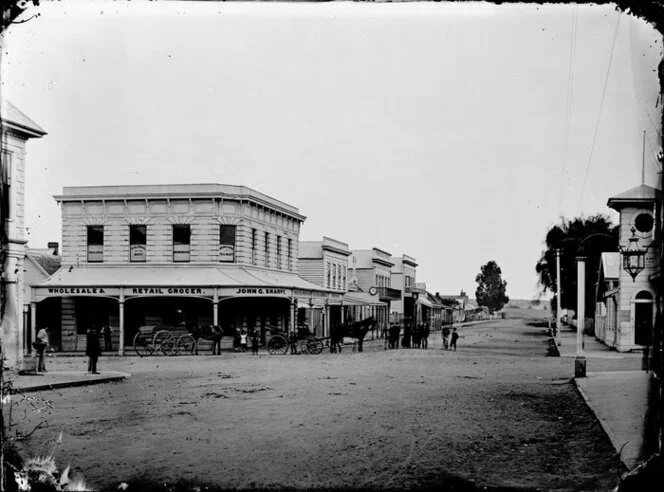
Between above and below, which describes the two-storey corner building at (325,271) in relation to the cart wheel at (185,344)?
above

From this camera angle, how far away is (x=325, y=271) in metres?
43.9

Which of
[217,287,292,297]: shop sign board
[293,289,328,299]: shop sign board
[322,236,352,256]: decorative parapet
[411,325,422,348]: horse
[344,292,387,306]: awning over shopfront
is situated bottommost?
[411,325,422,348]: horse

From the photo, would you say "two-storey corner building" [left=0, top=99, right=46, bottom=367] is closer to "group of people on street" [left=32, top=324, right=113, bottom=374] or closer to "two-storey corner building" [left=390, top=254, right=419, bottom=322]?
"group of people on street" [left=32, top=324, right=113, bottom=374]

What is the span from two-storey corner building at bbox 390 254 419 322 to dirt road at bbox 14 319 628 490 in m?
42.3

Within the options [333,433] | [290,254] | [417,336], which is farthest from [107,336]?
[333,433]

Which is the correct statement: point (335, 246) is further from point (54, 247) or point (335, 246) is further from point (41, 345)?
point (41, 345)

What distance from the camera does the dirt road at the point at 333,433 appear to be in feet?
21.6

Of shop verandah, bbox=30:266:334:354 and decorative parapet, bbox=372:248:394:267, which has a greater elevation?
decorative parapet, bbox=372:248:394:267

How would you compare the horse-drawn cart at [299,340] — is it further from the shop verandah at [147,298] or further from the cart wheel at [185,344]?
the cart wheel at [185,344]

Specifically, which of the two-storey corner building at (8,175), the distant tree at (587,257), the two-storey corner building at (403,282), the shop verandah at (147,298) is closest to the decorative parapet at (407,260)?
the two-storey corner building at (403,282)

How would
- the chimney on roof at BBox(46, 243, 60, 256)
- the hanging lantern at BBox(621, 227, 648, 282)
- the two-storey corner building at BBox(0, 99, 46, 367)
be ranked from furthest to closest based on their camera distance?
1. the chimney on roof at BBox(46, 243, 60, 256)
2. the hanging lantern at BBox(621, 227, 648, 282)
3. the two-storey corner building at BBox(0, 99, 46, 367)

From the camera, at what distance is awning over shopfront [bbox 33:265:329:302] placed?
1093 inches

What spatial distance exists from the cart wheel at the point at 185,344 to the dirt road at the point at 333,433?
34.1 ft

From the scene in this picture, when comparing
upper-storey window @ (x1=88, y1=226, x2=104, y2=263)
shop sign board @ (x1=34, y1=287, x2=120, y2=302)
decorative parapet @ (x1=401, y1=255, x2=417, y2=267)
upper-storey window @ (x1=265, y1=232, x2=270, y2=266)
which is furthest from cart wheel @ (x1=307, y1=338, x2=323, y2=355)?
decorative parapet @ (x1=401, y1=255, x2=417, y2=267)
